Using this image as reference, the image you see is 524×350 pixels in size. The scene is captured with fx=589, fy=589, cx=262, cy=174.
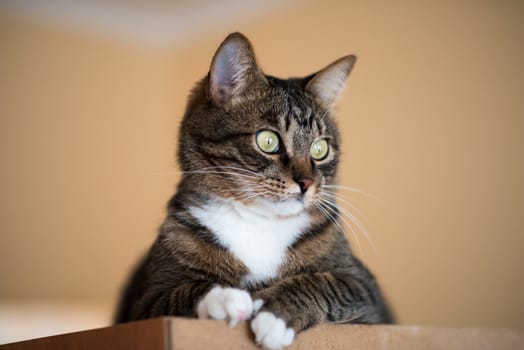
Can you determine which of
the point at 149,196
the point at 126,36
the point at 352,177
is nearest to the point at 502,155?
the point at 352,177

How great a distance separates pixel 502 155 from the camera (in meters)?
2.15

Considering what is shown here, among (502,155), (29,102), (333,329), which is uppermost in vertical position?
(29,102)

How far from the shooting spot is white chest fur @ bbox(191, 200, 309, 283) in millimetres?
1337

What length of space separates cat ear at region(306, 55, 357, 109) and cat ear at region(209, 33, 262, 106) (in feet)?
0.64

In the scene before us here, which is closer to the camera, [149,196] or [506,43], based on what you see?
[506,43]

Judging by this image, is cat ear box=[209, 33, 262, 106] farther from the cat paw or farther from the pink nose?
the cat paw

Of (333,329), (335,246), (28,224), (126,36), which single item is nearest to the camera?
(333,329)

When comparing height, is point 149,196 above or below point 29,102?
below

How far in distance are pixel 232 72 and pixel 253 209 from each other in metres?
0.33

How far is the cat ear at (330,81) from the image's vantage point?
1.57m

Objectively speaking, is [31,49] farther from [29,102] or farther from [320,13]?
[320,13]

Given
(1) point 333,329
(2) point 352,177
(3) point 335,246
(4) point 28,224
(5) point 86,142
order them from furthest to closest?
(5) point 86,142
(4) point 28,224
(2) point 352,177
(3) point 335,246
(1) point 333,329

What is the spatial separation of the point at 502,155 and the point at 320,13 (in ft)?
3.37

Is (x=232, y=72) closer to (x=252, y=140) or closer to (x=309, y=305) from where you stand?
(x=252, y=140)
